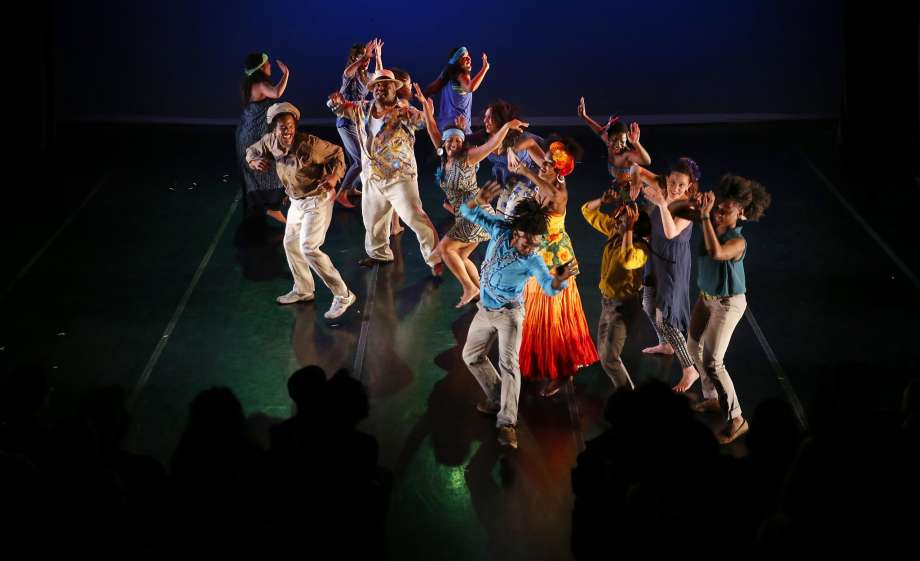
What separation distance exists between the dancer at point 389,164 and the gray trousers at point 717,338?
2705mm

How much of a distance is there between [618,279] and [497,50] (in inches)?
290

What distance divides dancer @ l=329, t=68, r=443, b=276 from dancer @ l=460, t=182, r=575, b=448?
2.01 metres

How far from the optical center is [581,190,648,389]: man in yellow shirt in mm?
6387

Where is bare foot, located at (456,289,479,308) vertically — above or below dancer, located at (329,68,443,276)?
below

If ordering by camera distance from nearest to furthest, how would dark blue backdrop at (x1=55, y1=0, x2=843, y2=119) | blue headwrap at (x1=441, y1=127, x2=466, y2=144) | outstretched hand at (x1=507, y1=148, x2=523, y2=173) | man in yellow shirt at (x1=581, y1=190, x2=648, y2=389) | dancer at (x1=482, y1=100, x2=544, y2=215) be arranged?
man in yellow shirt at (x1=581, y1=190, x2=648, y2=389)
outstretched hand at (x1=507, y1=148, x2=523, y2=173)
dancer at (x1=482, y1=100, x2=544, y2=215)
blue headwrap at (x1=441, y1=127, x2=466, y2=144)
dark blue backdrop at (x1=55, y1=0, x2=843, y2=119)

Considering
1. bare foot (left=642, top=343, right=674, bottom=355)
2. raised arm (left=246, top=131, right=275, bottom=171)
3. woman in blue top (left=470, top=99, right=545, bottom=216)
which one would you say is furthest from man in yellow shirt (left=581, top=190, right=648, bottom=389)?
raised arm (left=246, top=131, right=275, bottom=171)

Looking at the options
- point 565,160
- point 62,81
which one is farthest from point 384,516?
point 62,81

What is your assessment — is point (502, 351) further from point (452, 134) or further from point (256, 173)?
point (256, 173)

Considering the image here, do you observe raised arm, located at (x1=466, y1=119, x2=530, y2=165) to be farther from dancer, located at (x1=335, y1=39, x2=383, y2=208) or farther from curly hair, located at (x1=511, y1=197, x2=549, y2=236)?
dancer, located at (x1=335, y1=39, x2=383, y2=208)

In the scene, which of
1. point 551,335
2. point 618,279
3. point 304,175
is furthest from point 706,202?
point 304,175

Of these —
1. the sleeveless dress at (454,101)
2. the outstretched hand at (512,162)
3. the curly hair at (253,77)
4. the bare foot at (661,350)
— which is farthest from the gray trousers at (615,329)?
the curly hair at (253,77)

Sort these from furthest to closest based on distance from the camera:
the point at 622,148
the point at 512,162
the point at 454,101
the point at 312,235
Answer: the point at 454,101 < the point at 312,235 < the point at 622,148 < the point at 512,162

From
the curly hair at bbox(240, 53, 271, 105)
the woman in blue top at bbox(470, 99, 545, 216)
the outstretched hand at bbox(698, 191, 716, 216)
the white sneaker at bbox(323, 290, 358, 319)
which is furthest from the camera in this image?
the curly hair at bbox(240, 53, 271, 105)

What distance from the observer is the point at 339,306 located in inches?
321
